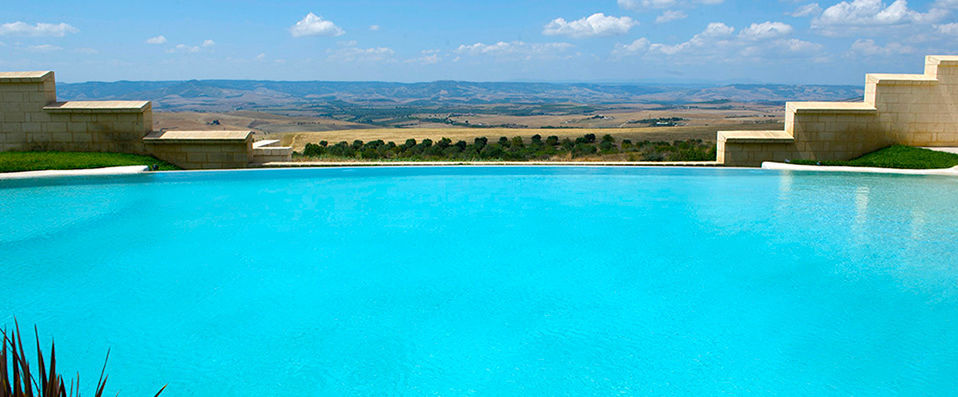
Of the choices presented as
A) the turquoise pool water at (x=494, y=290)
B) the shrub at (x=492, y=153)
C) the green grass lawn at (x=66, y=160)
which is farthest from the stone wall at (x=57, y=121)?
the shrub at (x=492, y=153)

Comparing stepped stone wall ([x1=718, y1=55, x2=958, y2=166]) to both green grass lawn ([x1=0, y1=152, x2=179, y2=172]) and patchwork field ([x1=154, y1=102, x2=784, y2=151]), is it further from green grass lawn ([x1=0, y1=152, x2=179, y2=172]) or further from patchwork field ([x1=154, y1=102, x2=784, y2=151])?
patchwork field ([x1=154, y1=102, x2=784, y2=151])

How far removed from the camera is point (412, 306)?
18.3 feet

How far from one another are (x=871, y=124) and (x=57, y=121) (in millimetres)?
14703

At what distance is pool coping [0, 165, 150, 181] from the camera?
11.3m

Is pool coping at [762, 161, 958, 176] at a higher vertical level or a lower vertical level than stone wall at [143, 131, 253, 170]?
lower

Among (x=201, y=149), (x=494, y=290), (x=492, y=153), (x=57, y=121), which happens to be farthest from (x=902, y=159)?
(x=57, y=121)

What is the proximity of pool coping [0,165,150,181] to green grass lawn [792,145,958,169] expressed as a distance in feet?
37.9

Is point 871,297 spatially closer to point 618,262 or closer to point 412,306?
point 618,262

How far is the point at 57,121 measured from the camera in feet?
41.9

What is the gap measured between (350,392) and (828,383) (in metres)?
2.81

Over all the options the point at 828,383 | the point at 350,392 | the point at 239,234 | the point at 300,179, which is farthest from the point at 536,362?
the point at 300,179

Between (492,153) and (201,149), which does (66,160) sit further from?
(492,153)

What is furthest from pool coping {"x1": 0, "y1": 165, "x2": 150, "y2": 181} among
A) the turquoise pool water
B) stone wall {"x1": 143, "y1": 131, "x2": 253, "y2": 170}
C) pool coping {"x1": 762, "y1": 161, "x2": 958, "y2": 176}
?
pool coping {"x1": 762, "y1": 161, "x2": 958, "y2": 176}

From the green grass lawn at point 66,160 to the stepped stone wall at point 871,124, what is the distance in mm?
10605
